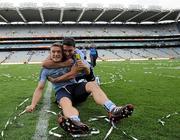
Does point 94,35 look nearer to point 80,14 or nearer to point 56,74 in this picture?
point 80,14

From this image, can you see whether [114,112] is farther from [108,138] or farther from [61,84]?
[61,84]

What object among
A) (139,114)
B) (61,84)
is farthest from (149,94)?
(61,84)

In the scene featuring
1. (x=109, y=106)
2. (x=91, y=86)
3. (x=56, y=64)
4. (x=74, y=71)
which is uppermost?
(x=56, y=64)

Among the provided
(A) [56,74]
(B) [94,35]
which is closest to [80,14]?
(B) [94,35]

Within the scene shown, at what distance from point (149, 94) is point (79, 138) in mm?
5990

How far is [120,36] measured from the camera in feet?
241

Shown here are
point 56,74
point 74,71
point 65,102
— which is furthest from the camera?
point 56,74

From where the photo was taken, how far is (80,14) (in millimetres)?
65438

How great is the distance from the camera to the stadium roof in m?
60.7

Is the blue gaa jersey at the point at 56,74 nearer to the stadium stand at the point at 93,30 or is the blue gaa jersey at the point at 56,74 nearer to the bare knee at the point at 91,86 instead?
the bare knee at the point at 91,86

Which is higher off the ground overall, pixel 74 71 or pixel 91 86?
pixel 74 71

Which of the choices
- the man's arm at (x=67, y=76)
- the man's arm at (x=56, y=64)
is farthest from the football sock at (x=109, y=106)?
the man's arm at (x=56, y=64)

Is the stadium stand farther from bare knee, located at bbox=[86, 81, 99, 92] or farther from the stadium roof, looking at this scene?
bare knee, located at bbox=[86, 81, 99, 92]

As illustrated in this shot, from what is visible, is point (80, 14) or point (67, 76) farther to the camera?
point (80, 14)
